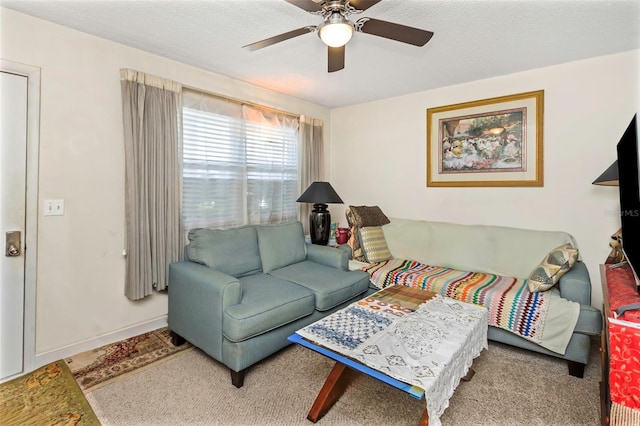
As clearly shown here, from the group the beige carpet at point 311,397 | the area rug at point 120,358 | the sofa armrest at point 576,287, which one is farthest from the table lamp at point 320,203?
the sofa armrest at point 576,287

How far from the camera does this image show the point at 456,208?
3.48 metres

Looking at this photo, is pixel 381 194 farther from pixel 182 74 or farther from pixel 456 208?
pixel 182 74

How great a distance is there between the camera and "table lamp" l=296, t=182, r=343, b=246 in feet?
11.5

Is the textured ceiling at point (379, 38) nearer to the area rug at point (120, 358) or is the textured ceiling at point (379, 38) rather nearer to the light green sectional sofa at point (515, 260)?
the light green sectional sofa at point (515, 260)

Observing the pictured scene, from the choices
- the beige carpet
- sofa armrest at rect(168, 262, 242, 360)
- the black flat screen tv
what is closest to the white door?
the beige carpet

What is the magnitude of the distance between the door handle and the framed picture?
3.67 m

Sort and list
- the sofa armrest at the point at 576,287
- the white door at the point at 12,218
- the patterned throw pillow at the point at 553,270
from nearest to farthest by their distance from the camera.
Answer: the white door at the point at 12,218 → the sofa armrest at the point at 576,287 → the patterned throw pillow at the point at 553,270

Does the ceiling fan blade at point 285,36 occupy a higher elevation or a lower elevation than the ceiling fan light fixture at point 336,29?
higher

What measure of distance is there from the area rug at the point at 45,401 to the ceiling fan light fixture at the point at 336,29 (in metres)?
2.40

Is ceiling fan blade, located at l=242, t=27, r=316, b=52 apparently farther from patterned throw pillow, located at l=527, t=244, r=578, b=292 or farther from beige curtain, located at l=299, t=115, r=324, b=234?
patterned throw pillow, located at l=527, t=244, r=578, b=292

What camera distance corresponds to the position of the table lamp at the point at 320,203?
3500mm

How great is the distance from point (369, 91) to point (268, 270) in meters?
2.33

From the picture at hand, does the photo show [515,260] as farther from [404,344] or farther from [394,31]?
[394,31]

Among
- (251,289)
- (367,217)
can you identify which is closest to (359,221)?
(367,217)
